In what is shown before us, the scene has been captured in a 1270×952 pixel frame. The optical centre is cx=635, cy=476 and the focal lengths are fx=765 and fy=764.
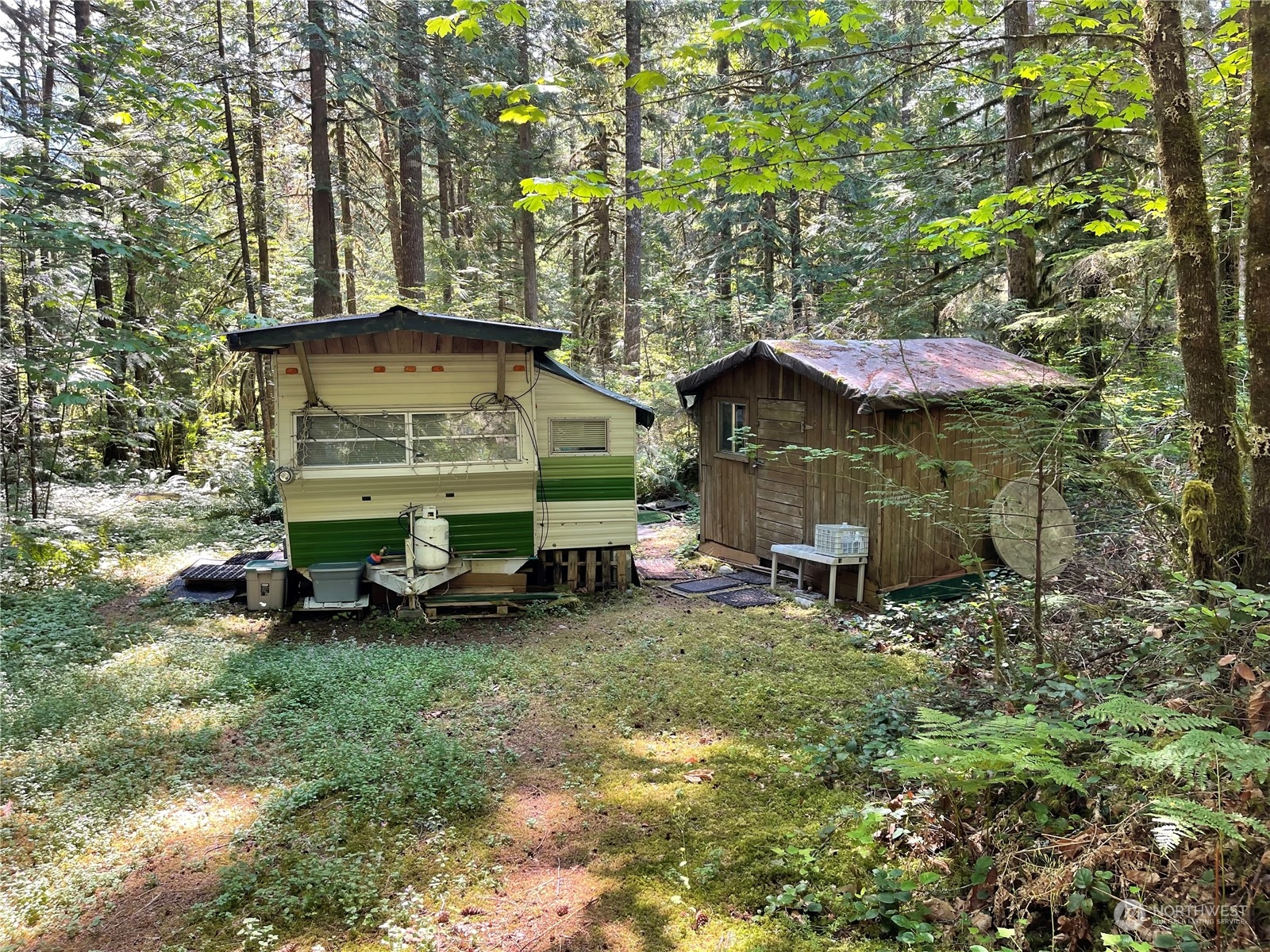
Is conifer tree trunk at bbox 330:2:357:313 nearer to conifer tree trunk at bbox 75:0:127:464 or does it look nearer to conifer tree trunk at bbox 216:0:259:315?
conifer tree trunk at bbox 216:0:259:315

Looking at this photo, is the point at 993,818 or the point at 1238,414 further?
the point at 1238,414

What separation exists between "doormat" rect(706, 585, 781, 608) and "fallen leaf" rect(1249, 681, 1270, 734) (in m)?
5.80

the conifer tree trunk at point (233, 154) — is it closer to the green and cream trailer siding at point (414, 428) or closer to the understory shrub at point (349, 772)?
the green and cream trailer siding at point (414, 428)

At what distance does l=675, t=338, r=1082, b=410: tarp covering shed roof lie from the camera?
7.42 metres

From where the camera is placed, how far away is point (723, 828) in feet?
12.2

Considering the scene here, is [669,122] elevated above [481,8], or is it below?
above

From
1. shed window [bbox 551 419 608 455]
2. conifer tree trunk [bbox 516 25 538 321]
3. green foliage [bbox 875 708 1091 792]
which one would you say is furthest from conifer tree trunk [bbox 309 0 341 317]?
green foliage [bbox 875 708 1091 792]

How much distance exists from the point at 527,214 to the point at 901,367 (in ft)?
40.8

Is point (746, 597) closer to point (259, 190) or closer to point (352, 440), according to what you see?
point (352, 440)

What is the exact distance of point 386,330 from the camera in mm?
7371

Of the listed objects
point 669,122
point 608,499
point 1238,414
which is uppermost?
point 669,122

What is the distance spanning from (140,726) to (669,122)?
688 inches

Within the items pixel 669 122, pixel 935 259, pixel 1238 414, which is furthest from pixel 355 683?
pixel 669 122

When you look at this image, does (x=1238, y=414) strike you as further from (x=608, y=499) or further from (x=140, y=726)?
(x=140, y=726)
